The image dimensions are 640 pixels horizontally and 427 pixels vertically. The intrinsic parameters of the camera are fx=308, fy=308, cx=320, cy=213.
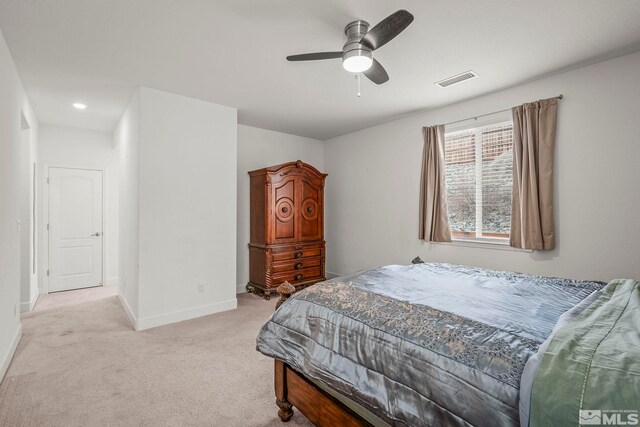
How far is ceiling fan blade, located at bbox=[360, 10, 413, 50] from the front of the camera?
68.8 inches

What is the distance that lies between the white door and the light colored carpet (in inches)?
59.7

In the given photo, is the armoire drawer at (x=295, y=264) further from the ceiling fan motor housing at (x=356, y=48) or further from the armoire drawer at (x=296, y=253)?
the ceiling fan motor housing at (x=356, y=48)

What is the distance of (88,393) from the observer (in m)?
2.21

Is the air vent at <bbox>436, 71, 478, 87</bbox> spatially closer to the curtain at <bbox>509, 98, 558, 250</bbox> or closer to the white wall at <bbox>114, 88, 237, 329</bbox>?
the curtain at <bbox>509, 98, 558, 250</bbox>

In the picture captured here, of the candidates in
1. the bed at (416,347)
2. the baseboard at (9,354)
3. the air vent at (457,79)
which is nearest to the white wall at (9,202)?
the baseboard at (9,354)

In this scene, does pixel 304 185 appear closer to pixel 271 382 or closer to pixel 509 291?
pixel 271 382

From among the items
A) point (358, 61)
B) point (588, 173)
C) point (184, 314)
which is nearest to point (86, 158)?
point (184, 314)

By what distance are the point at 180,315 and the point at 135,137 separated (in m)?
2.12

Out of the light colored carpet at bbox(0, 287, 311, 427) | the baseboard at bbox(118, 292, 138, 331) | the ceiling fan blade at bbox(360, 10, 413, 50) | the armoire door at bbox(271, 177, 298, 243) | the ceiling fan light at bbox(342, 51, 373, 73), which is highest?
the ceiling fan blade at bbox(360, 10, 413, 50)

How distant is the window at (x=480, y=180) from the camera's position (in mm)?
3514

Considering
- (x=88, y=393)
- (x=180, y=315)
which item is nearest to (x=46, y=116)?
(x=180, y=315)

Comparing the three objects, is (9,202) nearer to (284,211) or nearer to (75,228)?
(75,228)

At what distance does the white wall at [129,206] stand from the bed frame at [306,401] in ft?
7.53

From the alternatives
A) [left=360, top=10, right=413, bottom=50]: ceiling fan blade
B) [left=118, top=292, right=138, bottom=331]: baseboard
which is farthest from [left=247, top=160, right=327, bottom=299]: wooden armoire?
[left=360, top=10, right=413, bottom=50]: ceiling fan blade
